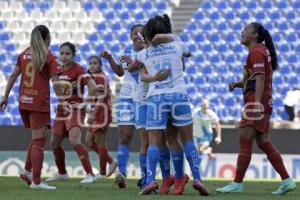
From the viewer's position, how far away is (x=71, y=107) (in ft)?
36.7

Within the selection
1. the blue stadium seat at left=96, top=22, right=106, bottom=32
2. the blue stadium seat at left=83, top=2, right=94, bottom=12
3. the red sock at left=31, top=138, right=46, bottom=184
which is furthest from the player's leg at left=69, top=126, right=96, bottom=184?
the blue stadium seat at left=83, top=2, right=94, bottom=12

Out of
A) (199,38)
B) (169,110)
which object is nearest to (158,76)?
(169,110)

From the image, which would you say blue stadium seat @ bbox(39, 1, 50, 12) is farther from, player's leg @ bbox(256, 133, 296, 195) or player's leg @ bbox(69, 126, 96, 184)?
player's leg @ bbox(256, 133, 296, 195)

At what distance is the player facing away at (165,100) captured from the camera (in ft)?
28.2

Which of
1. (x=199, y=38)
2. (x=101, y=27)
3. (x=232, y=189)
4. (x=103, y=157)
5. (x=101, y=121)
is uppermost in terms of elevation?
(x=101, y=27)

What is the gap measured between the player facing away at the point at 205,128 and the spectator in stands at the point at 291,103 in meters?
2.84

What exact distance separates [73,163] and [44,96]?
7.27 meters

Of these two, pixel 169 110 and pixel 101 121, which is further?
pixel 101 121

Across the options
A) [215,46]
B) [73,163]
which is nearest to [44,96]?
[73,163]

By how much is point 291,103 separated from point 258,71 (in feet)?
37.0

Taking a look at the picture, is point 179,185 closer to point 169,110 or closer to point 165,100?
point 169,110

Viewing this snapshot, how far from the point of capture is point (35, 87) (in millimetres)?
9422

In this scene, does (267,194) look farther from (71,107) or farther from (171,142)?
(71,107)

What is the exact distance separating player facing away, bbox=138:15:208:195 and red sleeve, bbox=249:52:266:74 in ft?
3.19
